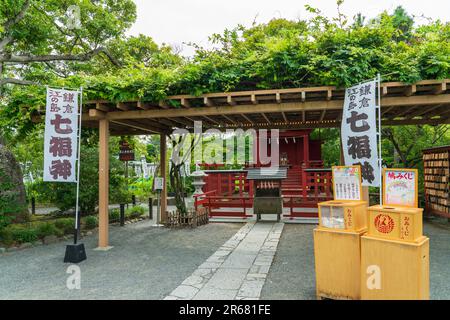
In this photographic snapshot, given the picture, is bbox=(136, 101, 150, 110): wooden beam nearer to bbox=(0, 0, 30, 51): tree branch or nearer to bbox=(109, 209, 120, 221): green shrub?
bbox=(0, 0, 30, 51): tree branch

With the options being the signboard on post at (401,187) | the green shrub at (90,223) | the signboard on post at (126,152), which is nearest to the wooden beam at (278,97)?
the signboard on post at (401,187)

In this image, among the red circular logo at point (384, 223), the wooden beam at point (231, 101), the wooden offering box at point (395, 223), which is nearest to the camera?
the wooden offering box at point (395, 223)

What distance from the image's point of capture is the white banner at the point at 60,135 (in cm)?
626

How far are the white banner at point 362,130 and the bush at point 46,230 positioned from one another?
775 cm

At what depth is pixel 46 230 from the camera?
27.2 ft

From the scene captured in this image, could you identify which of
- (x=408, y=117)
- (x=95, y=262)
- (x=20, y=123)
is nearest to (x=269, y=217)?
(x=408, y=117)

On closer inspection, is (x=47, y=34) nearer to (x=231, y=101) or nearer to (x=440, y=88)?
(x=231, y=101)

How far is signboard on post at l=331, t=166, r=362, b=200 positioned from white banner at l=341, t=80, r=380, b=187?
0.88m

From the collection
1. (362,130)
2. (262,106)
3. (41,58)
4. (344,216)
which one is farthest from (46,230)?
(362,130)

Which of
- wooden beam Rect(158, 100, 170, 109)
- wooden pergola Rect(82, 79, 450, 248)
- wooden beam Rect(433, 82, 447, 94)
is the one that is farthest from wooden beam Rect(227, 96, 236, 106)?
wooden beam Rect(433, 82, 447, 94)

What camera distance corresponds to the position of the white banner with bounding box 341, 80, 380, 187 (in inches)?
195

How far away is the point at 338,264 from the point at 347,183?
1099mm

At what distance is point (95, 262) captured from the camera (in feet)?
20.2

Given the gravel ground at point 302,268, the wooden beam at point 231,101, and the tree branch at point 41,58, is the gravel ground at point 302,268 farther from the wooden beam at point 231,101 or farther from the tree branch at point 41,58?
the tree branch at point 41,58
